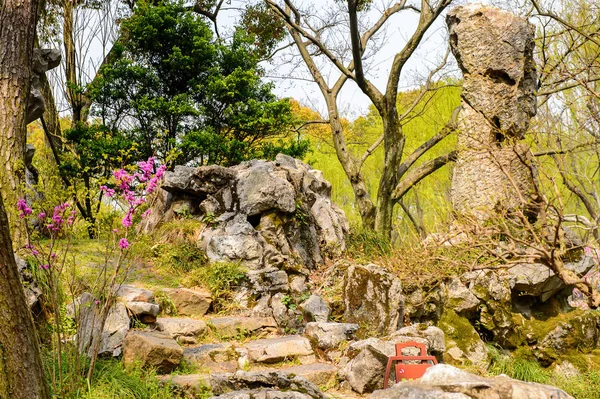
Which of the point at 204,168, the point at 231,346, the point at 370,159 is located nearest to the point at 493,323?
the point at 231,346

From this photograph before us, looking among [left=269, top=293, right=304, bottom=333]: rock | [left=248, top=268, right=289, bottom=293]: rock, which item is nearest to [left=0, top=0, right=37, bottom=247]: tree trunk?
A: [left=248, top=268, right=289, bottom=293]: rock

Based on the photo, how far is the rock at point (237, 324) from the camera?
21.9ft

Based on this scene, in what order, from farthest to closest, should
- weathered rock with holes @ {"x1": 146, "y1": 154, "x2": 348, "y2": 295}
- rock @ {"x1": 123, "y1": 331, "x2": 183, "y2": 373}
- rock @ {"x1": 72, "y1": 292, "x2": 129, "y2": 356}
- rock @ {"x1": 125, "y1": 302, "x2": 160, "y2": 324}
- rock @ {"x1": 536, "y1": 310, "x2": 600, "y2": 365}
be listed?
1. weathered rock with holes @ {"x1": 146, "y1": 154, "x2": 348, "y2": 295}
2. rock @ {"x1": 536, "y1": 310, "x2": 600, "y2": 365}
3. rock @ {"x1": 125, "y1": 302, "x2": 160, "y2": 324}
4. rock @ {"x1": 123, "y1": 331, "x2": 183, "y2": 373}
5. rock @ {"x1": 72, "y1": 292, "x2": 129, "y2": 356}

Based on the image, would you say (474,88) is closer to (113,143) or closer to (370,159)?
(113,143)

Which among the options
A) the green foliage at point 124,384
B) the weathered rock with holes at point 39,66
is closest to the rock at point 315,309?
the green foliage at point 124,384

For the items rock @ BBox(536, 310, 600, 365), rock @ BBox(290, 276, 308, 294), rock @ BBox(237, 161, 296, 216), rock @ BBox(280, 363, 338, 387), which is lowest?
rock @ BBox(536, 310, 600, 365)

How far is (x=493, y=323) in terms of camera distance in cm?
729

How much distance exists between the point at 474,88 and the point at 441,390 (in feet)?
26.5

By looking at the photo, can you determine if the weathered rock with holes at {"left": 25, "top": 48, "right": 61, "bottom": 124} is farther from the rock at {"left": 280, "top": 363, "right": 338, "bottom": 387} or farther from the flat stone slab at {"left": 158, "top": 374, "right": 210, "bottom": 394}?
the rock at {"left": 280, "top": 363, "right": 338, "bottom": 387}

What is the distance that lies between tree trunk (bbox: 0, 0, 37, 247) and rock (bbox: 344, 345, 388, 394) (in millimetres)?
4557

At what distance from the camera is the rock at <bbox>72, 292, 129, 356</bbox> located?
15.7 ft

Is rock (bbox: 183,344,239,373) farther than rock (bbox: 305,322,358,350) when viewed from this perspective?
No

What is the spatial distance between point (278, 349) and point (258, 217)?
126 inches

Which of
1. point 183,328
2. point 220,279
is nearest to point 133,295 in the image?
point 183,328
